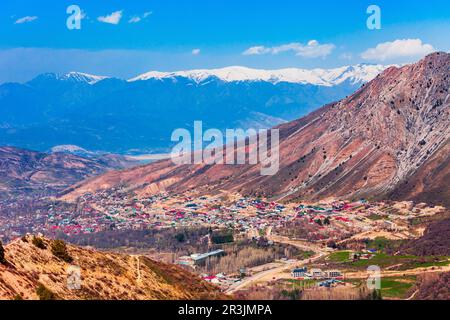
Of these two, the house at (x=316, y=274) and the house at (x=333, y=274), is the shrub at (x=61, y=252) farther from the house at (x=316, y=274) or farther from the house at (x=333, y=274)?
the house at (x=333, y=274)

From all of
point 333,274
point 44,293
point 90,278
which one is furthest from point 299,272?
point 44,293

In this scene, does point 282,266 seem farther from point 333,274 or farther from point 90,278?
point 90,278

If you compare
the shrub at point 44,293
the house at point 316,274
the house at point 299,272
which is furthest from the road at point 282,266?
the shrub at point 44,293

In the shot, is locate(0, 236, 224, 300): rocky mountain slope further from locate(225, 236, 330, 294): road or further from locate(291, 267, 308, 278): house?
locate(291, 267, 308, 278): house

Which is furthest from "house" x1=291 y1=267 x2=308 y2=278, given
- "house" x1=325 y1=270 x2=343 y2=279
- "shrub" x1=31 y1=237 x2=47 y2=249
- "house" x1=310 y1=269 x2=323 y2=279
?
"shrub" x1=31 y1=237 x2=47 y2=249

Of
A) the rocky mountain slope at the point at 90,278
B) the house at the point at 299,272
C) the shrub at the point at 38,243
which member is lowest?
the house at the point at 299,272
